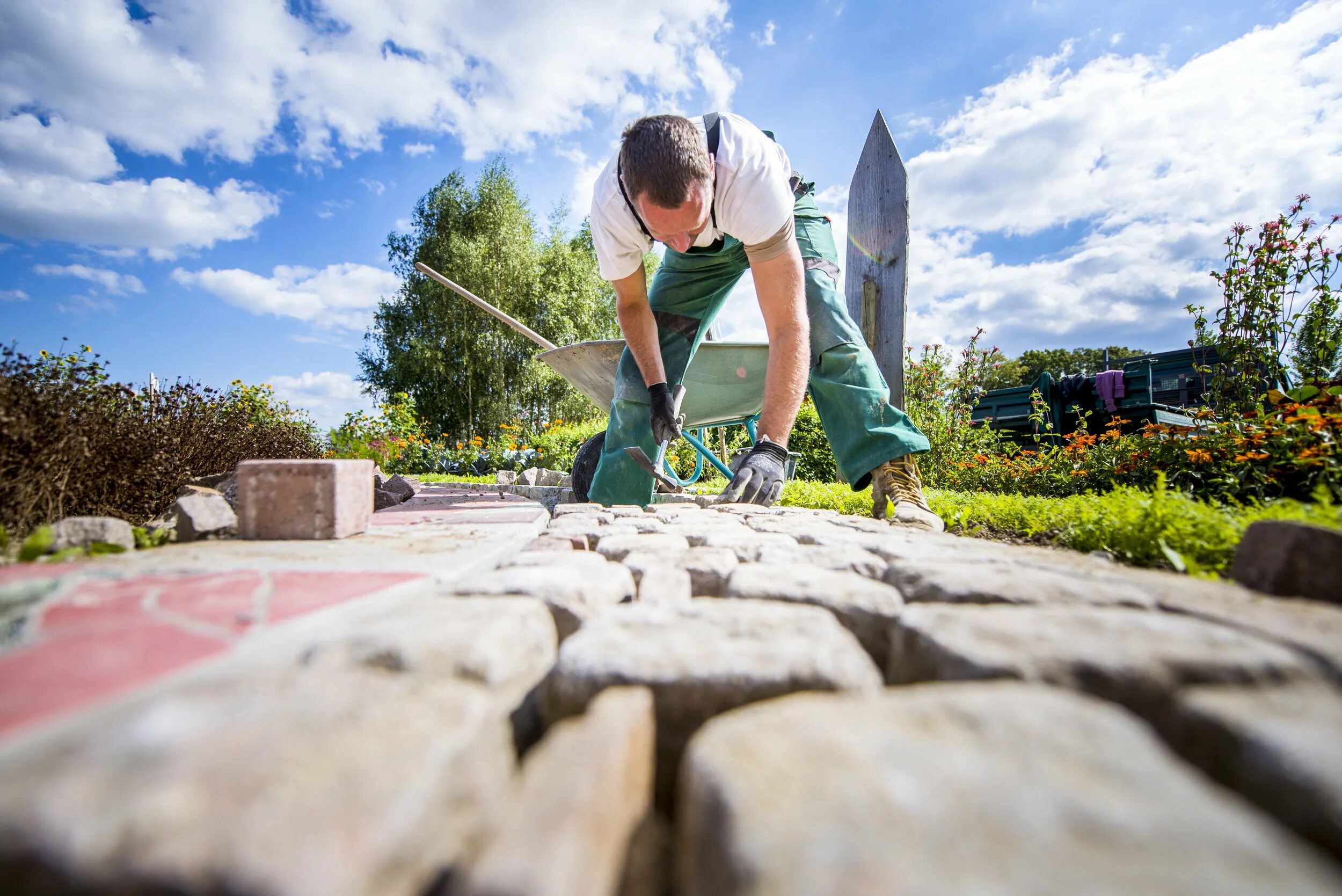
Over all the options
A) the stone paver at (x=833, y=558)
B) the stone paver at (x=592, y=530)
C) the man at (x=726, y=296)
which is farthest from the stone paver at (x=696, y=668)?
the man at (x=726, y=296)

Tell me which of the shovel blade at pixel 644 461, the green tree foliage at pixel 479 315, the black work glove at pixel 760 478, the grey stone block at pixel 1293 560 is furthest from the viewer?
the green tree foliage at pixel 479 315

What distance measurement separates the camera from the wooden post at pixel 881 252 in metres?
3.49

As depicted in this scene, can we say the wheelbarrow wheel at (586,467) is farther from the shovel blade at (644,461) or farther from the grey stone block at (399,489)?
the grey stone block at (399,489)

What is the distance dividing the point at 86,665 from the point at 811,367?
8.50ft

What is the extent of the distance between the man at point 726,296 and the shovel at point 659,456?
0.17 feet

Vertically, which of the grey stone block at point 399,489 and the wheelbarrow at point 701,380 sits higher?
the wheelbarrow at point 701,380

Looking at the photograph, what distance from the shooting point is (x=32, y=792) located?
16.2 inches

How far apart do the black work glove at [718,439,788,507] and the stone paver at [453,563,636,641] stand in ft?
4.59

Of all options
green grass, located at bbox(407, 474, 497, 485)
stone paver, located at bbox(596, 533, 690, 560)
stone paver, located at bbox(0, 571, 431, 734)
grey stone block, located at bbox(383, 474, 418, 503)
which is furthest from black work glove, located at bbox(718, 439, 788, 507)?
green grass, located at bbox(407, 474, 497, 485)

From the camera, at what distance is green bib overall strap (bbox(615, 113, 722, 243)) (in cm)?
241

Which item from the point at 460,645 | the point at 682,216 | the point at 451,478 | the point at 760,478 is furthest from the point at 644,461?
the point at 451,478

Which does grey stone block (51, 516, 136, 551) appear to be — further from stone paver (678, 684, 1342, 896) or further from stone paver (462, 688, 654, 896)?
stone paver (678, 684, 1342, 896)

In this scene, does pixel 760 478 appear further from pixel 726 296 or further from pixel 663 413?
pixel 726 296

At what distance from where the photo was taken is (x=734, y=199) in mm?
2387
